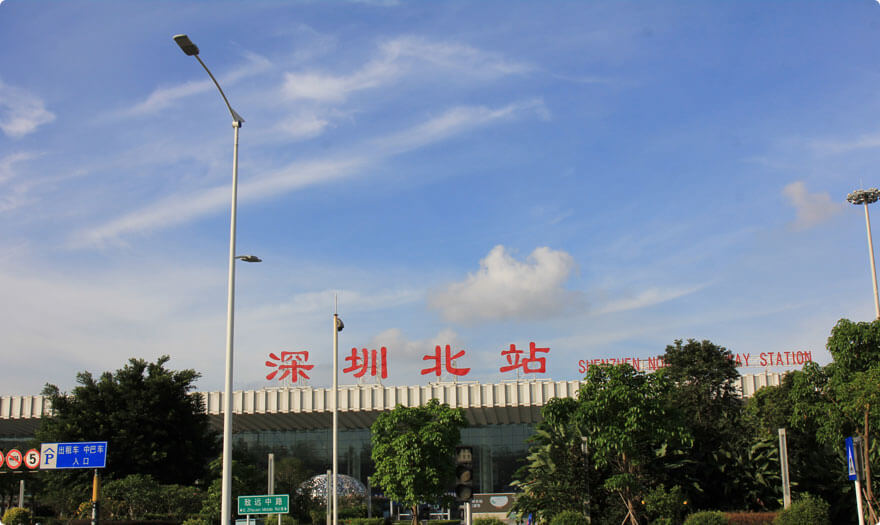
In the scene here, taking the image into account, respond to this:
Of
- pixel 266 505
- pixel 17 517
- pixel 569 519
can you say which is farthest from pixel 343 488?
pixel 266 505

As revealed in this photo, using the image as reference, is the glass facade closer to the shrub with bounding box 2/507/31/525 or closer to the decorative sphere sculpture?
the decorative sphere sculpture

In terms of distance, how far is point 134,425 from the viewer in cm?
4303

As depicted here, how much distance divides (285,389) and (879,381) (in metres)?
41.3

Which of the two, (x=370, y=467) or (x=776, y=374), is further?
(x=370, y=467)

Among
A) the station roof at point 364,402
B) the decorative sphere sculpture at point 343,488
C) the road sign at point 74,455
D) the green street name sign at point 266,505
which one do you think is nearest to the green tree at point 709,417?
the station roof at point 364,402

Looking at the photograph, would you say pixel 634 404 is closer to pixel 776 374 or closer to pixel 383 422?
pixel 383 422

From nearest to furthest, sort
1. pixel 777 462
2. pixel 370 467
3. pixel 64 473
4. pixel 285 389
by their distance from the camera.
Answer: pixel 777 462
pixel 64 473
pixel 285 389
pixel 370 467

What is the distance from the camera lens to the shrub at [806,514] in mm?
25875

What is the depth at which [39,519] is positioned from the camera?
1409 inches

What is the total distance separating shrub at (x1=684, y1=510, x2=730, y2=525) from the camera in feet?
88.3

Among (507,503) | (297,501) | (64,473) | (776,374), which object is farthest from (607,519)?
(64,473)

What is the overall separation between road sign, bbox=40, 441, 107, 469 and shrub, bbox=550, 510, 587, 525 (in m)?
16.4

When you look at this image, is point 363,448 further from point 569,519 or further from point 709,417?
point 569,519

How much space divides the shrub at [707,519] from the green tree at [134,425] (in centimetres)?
2886
